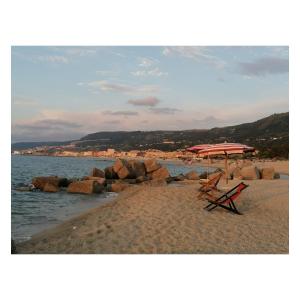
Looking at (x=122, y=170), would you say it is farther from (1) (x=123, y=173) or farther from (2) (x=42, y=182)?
(2) (x=42, y=182)

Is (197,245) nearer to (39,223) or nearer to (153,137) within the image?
(39,223)

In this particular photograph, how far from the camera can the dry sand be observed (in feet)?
23.6

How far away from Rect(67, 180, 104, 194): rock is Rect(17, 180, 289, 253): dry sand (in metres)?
5.84

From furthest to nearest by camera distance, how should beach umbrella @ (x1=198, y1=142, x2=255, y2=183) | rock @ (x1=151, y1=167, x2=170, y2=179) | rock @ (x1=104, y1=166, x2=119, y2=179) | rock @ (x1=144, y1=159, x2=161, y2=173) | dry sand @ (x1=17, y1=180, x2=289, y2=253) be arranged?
rock @ (x1=144, y1=159, x2=161, y2=173)
rock @ (x1=151, y1=167, x2=170, y2=179)
rock @ (x1=104, y1=166, x2=119, y2=179)
beach umbrella @ (x1=198, y1=142, x2=255, y2=183)
dry sand @ (x1=17, y1=180, x2=289, y2=253)

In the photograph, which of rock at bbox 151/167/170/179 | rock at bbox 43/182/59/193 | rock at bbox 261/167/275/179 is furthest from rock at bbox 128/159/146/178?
rock at bbox 261/167/275/179

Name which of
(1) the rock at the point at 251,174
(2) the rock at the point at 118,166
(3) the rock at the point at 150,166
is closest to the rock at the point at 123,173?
(2) the rock at the point at 118,166

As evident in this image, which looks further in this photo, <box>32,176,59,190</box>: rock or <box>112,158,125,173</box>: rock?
<box>112,158,125,173</box>: rock

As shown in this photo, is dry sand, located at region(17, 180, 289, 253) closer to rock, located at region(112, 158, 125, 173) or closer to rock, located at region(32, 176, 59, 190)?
rock, located at region(32, 176, 59, 190)

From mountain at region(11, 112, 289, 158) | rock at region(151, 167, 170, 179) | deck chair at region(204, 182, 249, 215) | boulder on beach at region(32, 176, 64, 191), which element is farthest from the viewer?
mountain at region(11, 112, 289, 158)

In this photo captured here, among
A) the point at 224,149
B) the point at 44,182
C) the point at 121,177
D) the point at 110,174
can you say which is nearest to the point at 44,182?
the point at 44,182

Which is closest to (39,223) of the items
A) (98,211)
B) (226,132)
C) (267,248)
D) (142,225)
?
(98,211)

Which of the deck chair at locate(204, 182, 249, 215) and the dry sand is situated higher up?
the deck chair at locate(204, 182, 249, 215)
